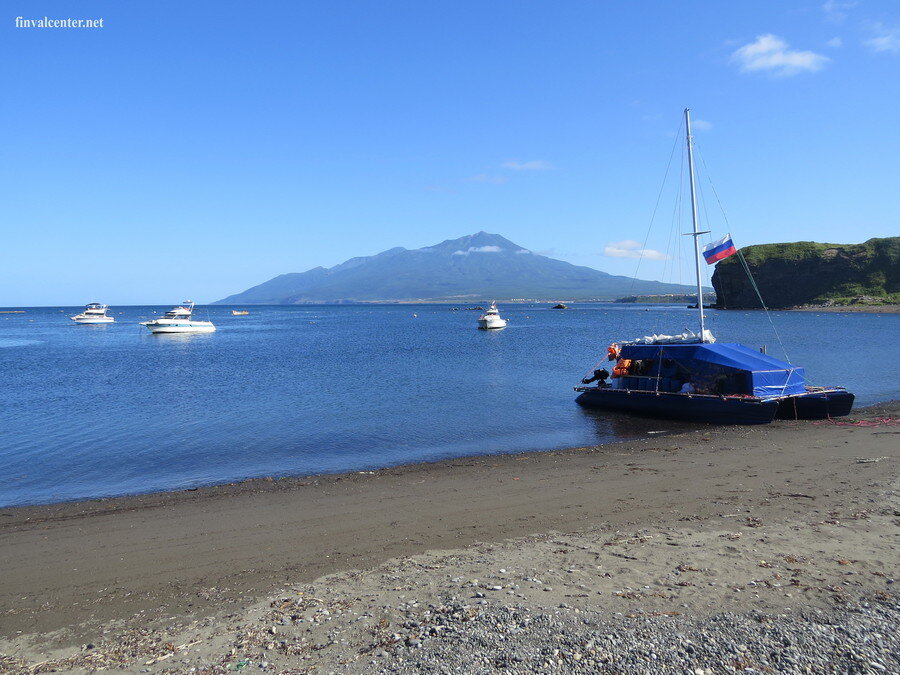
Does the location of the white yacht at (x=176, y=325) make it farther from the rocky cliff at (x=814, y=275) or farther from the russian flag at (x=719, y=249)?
the rocky cliff at (x=814, y=275)

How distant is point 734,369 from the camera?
21438 millimetres

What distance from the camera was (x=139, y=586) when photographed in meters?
8.44

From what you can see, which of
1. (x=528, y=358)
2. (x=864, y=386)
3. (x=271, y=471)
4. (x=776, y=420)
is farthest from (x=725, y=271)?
(x=271, y=471)

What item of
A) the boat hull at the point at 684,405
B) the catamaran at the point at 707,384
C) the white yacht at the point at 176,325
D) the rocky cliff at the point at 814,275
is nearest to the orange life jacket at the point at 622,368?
the catamaran at the point at 707,384

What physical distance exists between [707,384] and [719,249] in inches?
212

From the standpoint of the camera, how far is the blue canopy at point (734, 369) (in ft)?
69.4

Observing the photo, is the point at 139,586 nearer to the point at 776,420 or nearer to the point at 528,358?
the point at 776,420

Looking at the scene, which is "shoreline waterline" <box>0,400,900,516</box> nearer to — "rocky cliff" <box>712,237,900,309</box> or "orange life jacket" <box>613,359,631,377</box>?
"orange life jacket" <box>613,359,631,377</box>

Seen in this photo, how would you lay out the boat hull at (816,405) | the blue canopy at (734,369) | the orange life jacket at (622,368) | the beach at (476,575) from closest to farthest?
1. the beach at (476,575)
2. the boat hull at (816,405)
3. the blue canopy at (734,369)
4. the orange life jacket at (622,368)

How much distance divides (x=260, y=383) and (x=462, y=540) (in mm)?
27827

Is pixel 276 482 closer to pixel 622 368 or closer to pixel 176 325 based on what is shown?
pixel 622 368

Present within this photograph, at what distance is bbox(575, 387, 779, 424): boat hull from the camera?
67.2ft

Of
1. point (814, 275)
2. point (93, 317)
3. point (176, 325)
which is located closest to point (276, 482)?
point (176, 325)

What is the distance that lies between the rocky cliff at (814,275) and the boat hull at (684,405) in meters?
138
